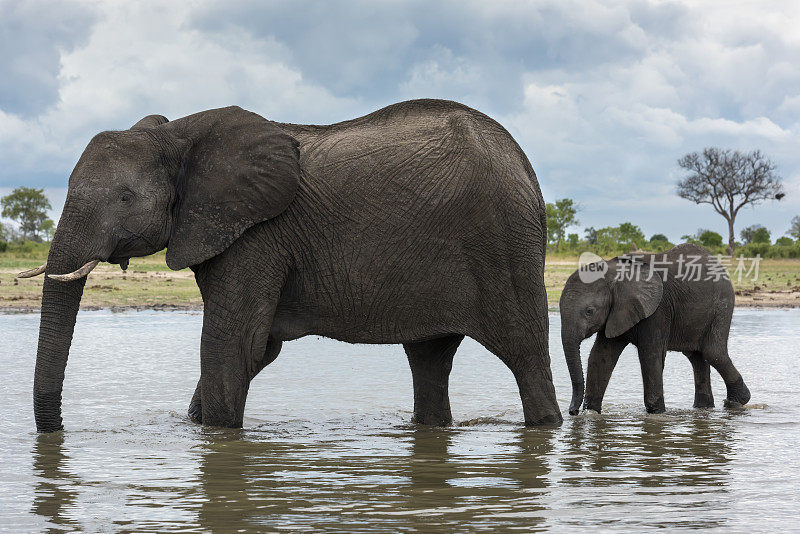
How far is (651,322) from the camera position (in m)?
9.25

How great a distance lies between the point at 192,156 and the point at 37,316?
14798 millimetres

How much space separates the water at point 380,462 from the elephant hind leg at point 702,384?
0.74 feet

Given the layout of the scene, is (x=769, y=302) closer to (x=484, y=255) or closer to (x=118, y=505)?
(x=484, y=255)

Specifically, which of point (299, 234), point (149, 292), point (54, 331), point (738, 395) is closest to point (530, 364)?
point (299, 234)

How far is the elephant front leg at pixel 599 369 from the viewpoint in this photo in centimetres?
916

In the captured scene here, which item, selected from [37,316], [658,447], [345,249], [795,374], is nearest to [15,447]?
[345,249]

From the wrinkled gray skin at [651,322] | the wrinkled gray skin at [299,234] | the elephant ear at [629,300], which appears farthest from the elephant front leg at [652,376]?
the wrinkled gray skin at [299,234]

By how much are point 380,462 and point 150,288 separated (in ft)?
65.1

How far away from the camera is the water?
4586mm

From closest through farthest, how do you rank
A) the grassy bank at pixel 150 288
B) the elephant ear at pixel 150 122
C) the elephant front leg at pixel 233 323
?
the elephant front leg at pixel 233 323 → the elephant ear at pixel 150 122 → the grassy bank at pixel 150 288

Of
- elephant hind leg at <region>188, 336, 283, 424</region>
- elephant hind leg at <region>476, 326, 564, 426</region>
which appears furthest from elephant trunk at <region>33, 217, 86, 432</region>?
elephant hind leg at <region>476, 326, 564, 426</region>

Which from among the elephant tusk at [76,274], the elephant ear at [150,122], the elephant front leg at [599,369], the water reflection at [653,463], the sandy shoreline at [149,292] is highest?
the elephant ear at [150,122]

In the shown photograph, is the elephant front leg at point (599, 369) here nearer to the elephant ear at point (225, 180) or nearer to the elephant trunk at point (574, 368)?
the elephant trunk at point (574, 368)

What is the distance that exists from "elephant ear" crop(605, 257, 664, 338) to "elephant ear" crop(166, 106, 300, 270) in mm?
3576
